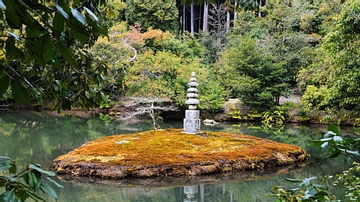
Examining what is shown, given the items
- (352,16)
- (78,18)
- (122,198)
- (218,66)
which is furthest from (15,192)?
(218,66)

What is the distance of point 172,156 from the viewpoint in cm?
544

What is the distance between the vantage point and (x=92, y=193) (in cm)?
411

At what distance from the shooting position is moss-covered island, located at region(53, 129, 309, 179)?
4961 millimetres

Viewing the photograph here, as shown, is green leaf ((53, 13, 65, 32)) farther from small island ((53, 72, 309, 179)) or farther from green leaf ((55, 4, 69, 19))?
small island ((53, 72, 309, 179))

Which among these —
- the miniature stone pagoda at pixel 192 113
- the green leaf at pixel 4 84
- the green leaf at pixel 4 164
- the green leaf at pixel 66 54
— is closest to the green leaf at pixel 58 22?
the green leaf at pixel 66 54

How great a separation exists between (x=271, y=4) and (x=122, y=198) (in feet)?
53.3

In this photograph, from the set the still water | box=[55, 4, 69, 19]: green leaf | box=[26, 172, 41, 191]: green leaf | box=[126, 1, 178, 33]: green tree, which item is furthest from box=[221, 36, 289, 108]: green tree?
box=[55, 4, 69, 19]: green leaf

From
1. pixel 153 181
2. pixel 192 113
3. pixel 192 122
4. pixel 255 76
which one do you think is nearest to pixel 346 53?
pixel 192 113

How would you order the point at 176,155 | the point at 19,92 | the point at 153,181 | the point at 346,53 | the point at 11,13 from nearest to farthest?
the point at 11,13 < the point at 19,92 < the point at 153,181 < the point at 346,53 < the point at 176,155

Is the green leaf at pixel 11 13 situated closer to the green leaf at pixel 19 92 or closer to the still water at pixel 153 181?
the green leaf at pixel 19 92

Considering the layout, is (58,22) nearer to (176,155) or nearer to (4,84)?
(4,84)

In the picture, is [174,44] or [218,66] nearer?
[174,44]

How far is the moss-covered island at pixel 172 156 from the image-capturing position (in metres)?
4.96

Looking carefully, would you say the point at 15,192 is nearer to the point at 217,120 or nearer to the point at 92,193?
the point at 92,193
